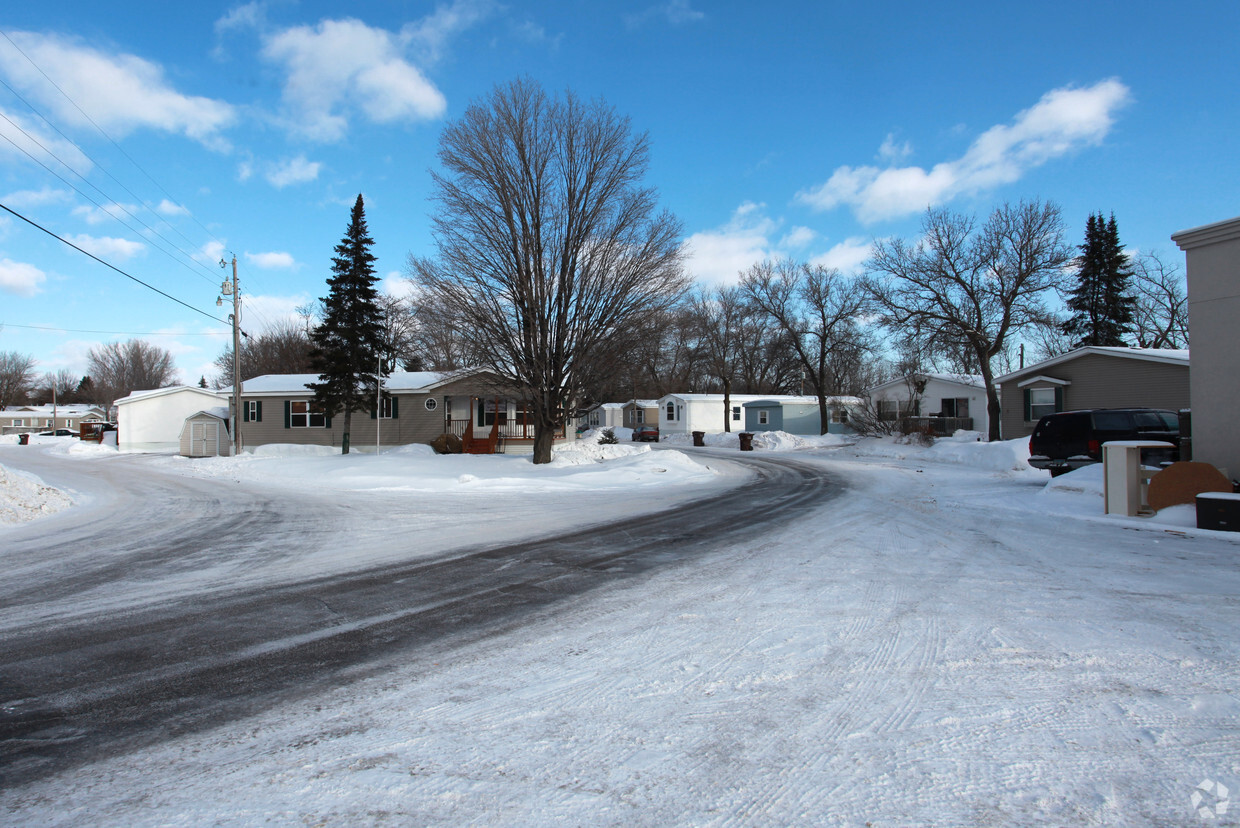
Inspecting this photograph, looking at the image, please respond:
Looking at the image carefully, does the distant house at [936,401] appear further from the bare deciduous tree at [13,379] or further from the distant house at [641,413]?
the bare deciduous tree at [13,379]

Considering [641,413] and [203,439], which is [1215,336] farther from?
[641,413]

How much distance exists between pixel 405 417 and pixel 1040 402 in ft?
92.2

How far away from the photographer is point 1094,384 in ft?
87.2

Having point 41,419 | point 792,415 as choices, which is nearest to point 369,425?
point 792,415

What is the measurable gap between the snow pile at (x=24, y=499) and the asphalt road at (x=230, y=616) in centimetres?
85

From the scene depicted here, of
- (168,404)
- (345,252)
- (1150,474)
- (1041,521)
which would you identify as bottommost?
(1041,521)

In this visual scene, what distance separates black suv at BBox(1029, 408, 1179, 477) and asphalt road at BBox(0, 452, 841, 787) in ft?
30.4

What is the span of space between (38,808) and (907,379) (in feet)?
137

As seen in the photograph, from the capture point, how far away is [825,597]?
5.99 meters

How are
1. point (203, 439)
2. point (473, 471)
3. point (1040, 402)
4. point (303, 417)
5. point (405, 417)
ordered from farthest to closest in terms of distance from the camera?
point (203, 439) → point (303, 417) → point (405, 417) → point (1040, 402) → point (473, 471)

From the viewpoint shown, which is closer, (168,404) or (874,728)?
(874,728)

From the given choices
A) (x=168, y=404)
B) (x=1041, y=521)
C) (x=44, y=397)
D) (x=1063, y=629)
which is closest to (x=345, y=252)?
(x=168, y=404)

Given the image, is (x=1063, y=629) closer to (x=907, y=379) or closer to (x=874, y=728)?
(x=874, y=728)

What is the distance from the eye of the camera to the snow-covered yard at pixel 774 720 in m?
2.76
